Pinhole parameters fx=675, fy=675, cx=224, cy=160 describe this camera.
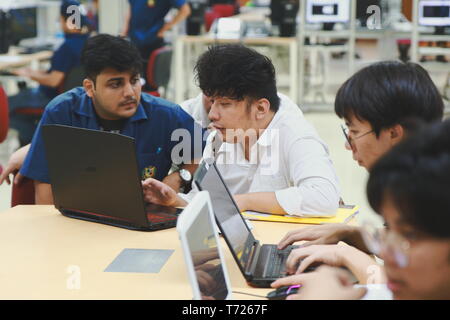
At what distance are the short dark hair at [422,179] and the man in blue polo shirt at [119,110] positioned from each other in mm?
1675

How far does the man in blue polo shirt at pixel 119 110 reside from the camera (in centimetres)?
251

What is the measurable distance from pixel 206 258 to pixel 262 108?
1.07 metres

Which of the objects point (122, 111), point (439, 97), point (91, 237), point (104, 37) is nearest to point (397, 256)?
point (439, 97)

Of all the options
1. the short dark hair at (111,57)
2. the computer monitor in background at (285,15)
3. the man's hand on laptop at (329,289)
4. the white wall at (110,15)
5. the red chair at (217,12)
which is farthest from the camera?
the red chair at (217,12)

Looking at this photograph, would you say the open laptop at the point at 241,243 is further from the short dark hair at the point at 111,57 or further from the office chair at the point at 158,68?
the office chair at the point at 158,68

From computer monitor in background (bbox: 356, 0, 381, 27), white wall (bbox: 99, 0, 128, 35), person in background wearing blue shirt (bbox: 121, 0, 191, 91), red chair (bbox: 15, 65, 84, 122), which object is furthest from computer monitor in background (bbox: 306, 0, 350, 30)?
red chair (bbox: 15, 65, 84, 122)

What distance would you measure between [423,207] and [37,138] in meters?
1.84

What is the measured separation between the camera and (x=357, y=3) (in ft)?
25.4

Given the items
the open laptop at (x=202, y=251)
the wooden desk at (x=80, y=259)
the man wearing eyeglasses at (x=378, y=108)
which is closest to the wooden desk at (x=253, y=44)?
the wooden desk at (x=80, y=259)

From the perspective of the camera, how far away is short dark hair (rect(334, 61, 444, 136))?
5.46ft

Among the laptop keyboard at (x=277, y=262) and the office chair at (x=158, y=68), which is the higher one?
the office chair at (x=158, y=68)

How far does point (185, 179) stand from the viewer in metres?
2.47

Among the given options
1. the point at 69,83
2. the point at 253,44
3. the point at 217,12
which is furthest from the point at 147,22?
the point at 217,12

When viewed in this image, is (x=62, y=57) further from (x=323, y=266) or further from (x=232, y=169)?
(x=323, y=266)
